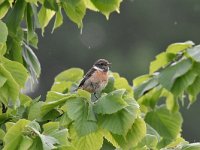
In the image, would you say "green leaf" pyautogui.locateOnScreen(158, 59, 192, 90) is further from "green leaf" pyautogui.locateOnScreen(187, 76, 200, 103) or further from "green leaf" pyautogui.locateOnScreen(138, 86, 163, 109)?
"green leaf" pyautogui.locateOnScreen(138, 86, 163, 109)

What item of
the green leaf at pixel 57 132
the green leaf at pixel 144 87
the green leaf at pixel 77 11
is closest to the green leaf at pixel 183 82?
the green leaf at pixel 144 87

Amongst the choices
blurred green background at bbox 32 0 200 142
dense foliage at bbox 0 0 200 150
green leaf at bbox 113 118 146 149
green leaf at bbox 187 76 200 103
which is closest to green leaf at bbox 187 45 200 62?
dense foliage at bbox 0 0 200 150

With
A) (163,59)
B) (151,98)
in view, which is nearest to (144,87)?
(151,98)

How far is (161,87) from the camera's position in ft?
18.0

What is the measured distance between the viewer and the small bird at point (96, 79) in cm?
552

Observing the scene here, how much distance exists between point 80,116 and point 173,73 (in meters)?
1.25

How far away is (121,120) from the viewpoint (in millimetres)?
4066

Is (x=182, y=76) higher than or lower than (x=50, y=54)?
higher

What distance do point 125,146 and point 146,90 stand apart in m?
1.38

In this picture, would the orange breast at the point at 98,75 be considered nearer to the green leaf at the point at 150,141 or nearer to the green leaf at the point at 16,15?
the green leaf at the point at 16,15

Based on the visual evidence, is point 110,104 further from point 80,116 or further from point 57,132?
point 57,132

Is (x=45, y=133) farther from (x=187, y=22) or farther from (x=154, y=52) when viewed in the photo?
(x=187, y=22)

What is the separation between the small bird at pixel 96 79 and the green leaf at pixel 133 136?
1079 millimetres

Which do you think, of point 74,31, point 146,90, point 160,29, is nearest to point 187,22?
point 160,29
